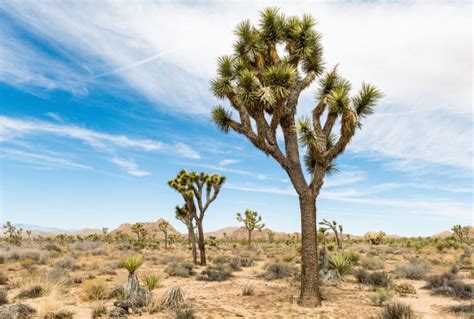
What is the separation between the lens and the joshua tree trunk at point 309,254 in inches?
380

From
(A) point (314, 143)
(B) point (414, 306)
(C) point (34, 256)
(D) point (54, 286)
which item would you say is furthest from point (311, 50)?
(C) point (34, 256)

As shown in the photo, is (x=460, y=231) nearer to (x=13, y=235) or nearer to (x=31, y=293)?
(x=31, y=293)

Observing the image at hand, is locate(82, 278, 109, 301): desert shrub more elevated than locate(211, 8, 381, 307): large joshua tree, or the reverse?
locate(211, 8, 381, 307): large joshua tree

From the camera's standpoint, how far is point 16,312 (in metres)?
7.68

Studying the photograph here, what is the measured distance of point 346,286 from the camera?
13.0 metres

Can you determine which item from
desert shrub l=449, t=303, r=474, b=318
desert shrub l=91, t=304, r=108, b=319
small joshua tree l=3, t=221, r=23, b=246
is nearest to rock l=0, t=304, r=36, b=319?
desert shrub l=91, t=304, r=108, b=319

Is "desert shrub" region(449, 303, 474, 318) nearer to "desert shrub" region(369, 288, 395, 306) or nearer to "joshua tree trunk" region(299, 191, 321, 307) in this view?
"desert shrub" region(369, 288, 395, 306)

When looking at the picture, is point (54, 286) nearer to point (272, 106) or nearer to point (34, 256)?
point (272, 106)

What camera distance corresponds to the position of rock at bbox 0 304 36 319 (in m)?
7.49

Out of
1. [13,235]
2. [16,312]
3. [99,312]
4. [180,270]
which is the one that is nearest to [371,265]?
[180,270]

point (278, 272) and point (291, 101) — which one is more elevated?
point (291, 101)

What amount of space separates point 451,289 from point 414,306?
243 cm

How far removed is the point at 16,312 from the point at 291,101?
8.78 meters

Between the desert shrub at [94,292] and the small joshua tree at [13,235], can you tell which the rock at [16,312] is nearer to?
the desert shrub at [94,292]
